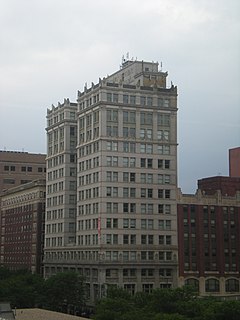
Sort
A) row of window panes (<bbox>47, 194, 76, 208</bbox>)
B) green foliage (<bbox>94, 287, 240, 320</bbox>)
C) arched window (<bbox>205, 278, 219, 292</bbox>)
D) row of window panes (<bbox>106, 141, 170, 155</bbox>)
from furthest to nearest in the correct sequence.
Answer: row of window panes (<bbox>47, 194, 76, 208</bbox>), row of window panes (<bbox>106, 141, 170, 155</bbox>), arched window (<bbox>205, 278, 219, 292</bbox>), green foliage (<bbox>94, 287, 240, 320</bbox>)

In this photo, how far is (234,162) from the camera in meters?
147

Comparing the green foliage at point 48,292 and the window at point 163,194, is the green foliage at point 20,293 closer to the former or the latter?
the green foliage at point 48,292

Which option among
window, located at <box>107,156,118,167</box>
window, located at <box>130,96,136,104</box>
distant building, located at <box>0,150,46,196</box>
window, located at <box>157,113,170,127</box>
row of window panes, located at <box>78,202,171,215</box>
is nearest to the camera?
row of window panes, located at <box>78,202,171,215</box>

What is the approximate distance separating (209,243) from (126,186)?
63.5 ft

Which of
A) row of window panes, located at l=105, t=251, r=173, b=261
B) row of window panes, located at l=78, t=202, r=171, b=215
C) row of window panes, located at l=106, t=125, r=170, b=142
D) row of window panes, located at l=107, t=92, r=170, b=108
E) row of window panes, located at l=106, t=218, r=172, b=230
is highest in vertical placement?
row of window panes, located at l=107, t=92, r=170, b=108

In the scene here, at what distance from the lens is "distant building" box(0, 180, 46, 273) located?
14548 centimetres

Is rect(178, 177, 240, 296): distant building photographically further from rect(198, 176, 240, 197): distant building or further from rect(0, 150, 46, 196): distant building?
rect(0, 150, 46, 196): distant building

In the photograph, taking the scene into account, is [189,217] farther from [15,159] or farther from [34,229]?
[15,159]

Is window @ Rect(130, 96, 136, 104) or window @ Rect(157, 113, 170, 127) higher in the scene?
window @ Rect(130, 96, 136, 104)

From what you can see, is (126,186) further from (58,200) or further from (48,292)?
(48,292)

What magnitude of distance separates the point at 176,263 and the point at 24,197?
5441 cm

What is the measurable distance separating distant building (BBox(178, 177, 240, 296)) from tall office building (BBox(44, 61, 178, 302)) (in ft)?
7.15

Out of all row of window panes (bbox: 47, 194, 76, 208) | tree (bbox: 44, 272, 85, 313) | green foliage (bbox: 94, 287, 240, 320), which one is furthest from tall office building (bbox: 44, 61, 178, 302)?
green foliage (bbox: 94, 287, 240, 320)

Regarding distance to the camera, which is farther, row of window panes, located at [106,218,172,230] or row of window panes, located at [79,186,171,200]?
row of window panes, located at [79,186,171,200]
